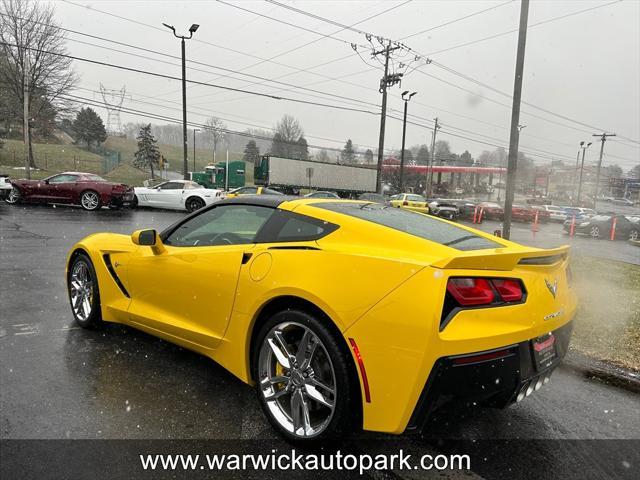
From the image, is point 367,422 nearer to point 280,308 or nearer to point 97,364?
point 280,308

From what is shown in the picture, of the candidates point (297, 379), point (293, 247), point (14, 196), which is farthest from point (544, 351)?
point (14, 196)

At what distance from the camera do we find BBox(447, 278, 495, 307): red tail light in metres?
2.08

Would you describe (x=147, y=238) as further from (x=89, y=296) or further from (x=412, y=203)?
(x=412, y=203)

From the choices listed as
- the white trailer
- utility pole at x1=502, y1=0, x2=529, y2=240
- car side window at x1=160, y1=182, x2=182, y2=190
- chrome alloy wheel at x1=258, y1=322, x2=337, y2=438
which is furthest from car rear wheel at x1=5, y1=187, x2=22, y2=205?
chrome alloy wheel at x1=258, y1=322, x2=337, y2=438

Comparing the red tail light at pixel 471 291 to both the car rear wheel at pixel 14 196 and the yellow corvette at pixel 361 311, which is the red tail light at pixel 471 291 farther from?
the car rear wheel at pixel 14 196

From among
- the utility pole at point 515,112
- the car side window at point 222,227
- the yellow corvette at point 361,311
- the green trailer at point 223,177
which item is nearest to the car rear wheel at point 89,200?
the utility pole at point 515,112

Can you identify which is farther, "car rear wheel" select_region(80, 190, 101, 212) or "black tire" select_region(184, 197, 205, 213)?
"black tire" select_region(184, 197, 205, 213)

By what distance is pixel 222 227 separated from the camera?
3.41m

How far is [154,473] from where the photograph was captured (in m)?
2.20

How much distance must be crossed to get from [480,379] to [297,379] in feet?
3.19

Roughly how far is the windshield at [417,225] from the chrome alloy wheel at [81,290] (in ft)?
8.14

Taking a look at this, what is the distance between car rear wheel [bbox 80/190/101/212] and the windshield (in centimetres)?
1693

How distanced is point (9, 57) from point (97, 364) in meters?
47.7

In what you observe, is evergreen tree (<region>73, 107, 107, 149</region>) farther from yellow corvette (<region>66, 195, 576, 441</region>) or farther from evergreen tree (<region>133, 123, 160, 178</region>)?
yellow corvette (<region>66, 195, 576, 441</region>)
